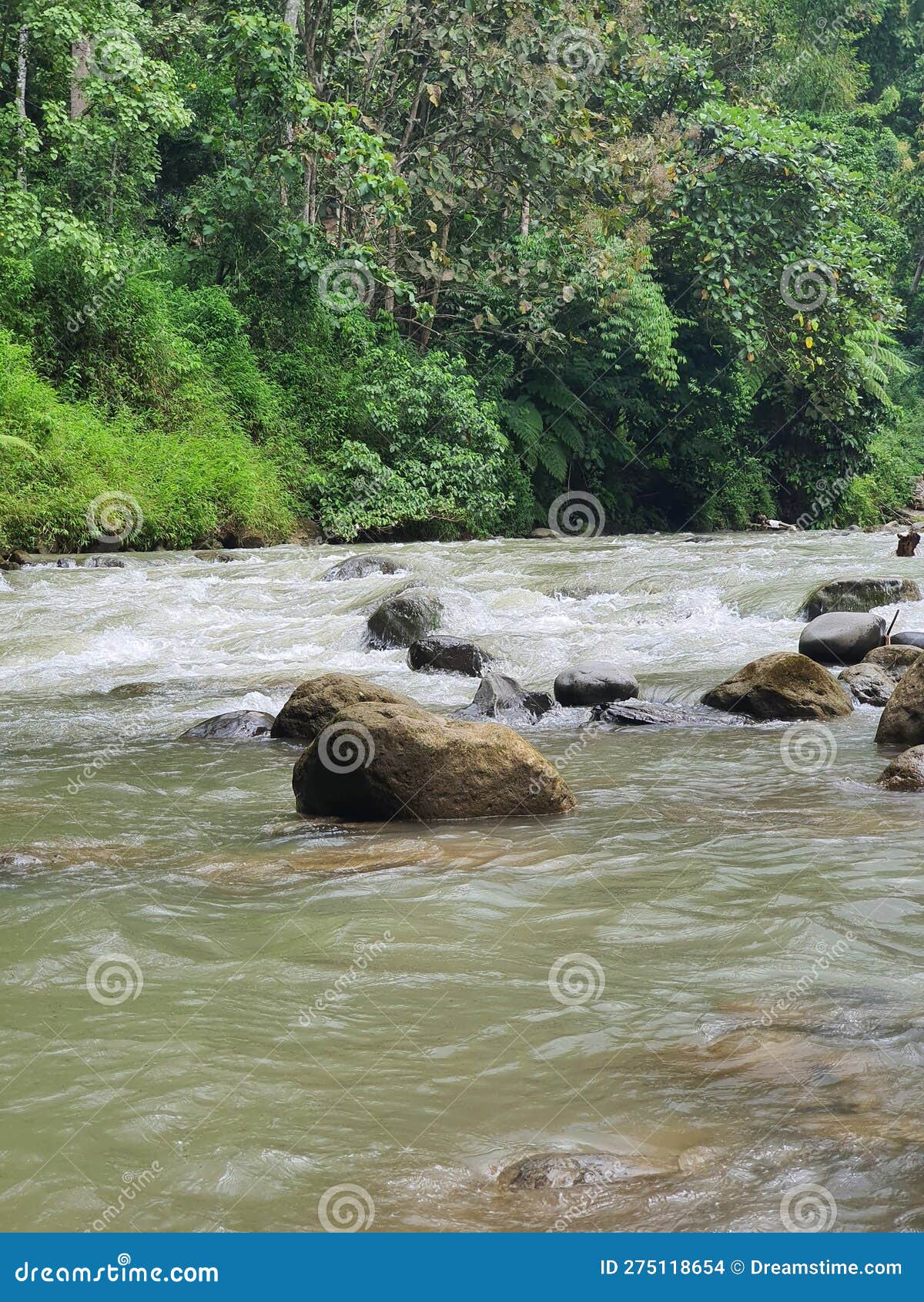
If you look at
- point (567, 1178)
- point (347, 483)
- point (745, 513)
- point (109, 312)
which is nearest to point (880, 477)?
point (745, 513)

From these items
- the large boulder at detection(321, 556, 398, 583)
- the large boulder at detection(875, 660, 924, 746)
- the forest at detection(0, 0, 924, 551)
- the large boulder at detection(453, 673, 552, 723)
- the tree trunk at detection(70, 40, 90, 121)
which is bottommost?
the large boulder at detection(321, 556, 398, 583)

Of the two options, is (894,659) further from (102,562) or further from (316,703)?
(102,562)

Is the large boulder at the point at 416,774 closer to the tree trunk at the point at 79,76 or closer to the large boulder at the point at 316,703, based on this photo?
the large boulder at the point at 316,703

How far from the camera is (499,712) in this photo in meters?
7.41

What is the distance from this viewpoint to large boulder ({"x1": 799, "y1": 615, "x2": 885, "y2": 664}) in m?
9.05

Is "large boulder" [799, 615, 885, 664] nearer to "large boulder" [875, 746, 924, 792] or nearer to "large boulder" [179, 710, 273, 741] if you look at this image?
"large boulder" [875, 746, 924, 792]

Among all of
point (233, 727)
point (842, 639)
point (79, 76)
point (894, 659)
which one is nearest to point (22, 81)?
point (79, 76)

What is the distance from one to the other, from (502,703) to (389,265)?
14320 mm

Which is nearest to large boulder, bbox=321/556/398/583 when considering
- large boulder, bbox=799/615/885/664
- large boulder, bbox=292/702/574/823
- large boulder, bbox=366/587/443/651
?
large boulder, bbox=366/587/443/651

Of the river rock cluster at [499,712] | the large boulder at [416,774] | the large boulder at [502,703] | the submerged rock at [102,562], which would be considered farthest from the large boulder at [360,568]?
the large boulder at [416,774]

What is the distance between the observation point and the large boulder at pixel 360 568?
1277 cm

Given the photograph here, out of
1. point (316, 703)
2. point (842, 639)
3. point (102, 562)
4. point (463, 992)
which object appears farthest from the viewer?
point (102, 562)

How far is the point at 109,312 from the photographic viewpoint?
57.1 feet

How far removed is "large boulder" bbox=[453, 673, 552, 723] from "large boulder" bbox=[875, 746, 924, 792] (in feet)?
7.70
